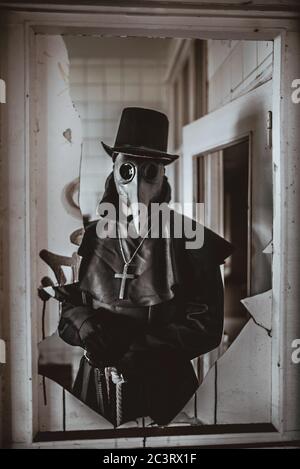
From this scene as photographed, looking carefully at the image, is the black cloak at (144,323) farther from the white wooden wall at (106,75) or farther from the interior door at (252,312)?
the white wooden wall at (106,75)

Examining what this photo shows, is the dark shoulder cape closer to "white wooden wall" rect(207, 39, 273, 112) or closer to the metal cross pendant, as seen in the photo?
the metal cross pendant

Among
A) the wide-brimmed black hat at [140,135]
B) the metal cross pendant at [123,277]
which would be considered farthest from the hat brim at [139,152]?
the metal cross pendant at [123,277]

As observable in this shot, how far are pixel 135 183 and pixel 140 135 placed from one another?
0.16 m

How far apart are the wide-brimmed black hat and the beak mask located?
0.02 metres

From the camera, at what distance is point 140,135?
143 centimetres

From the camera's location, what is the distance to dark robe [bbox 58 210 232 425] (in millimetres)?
1393

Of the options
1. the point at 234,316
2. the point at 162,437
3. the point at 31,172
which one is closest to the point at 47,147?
the point at 31,172

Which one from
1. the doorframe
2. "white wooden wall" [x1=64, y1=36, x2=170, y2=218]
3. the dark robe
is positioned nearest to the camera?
the doorframe

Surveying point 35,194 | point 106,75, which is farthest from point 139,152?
point 106,75

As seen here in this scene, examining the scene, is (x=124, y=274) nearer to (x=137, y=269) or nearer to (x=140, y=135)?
(x=137, y=269)

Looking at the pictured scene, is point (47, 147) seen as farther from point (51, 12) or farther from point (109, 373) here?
point (109, 373)

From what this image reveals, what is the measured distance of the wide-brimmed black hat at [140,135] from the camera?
1.42 meters

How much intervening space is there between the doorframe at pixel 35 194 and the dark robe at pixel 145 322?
124 millimetres

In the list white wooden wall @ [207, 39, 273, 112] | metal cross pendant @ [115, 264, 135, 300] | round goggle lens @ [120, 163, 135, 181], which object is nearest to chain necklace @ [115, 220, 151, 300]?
metal cross pendant @ [115, 264, 135, 300]
